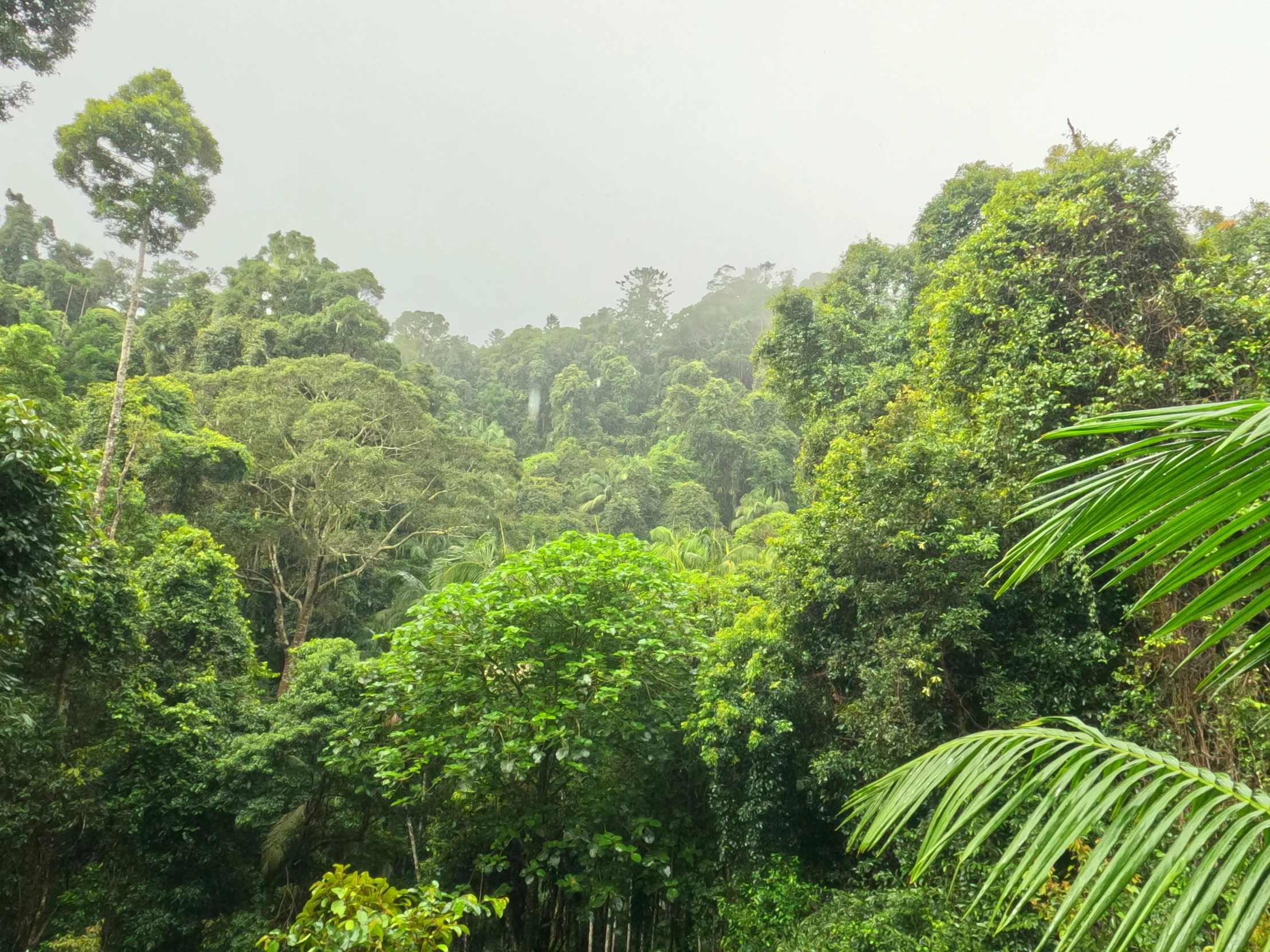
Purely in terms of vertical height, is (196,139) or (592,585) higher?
(196,139)

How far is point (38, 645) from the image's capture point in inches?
246

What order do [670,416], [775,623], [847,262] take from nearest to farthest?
[775,623] < [847,262] < [670,416]

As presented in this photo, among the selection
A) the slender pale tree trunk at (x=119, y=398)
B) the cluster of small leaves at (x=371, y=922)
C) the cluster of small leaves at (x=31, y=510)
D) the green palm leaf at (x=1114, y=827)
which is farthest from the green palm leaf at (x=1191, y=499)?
the slender pale tree trunk at (x=119, y=398)

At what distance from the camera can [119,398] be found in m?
9.85

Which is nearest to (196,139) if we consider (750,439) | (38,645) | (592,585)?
(38,645)

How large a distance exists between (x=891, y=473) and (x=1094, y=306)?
2856 mm

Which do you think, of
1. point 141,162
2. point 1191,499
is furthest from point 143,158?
point 1191,499

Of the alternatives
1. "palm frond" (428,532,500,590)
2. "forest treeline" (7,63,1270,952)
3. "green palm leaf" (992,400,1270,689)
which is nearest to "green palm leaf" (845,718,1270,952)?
"green palm leaf" (992,400,1270,689)

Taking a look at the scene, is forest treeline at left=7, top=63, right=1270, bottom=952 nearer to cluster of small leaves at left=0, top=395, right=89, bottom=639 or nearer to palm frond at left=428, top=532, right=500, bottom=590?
cluster of small leaves at left=0, top=395, right=89, bottom=639

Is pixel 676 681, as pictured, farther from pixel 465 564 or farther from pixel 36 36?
pixel 36 36

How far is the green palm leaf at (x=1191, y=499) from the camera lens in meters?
0.85

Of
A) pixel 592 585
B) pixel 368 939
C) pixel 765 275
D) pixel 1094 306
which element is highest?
pixel 765 275

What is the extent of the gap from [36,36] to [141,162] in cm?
238

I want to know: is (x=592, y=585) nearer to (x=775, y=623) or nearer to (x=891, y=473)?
(x=775, y=623)
